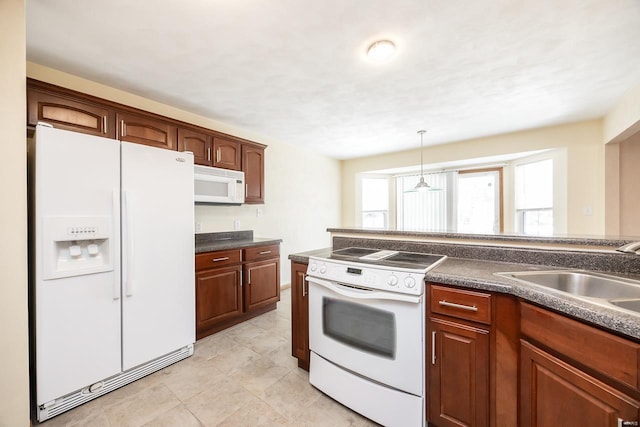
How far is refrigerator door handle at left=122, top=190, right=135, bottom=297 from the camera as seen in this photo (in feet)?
5.99

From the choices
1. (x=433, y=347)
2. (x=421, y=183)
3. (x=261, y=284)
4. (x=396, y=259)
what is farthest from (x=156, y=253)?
(x=421, y=183)

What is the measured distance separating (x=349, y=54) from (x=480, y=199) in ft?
13.7

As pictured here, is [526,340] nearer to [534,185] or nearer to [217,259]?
[217,259]

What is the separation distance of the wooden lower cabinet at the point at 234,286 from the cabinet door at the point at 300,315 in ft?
3.26

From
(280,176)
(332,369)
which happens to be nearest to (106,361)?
(332,369)

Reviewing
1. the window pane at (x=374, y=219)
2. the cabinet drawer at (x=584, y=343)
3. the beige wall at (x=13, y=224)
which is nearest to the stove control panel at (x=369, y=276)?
the cabinet drawer at (x=584, y=343)

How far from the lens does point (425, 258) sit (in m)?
1.75

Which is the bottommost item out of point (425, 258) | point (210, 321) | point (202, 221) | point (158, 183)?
point (210, 321)

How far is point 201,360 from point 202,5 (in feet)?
8.37

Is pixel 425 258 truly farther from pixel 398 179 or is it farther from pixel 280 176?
pixel 398 179

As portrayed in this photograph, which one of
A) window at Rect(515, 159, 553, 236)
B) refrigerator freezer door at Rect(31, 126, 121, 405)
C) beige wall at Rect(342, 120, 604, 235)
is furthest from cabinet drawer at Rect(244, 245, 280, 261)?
window at Rect(515, 159, 553, 236)

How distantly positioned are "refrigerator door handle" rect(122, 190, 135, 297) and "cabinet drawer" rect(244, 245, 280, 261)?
1165mm

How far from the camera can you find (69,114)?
1937 mm

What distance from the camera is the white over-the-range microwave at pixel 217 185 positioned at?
2.71 meters
